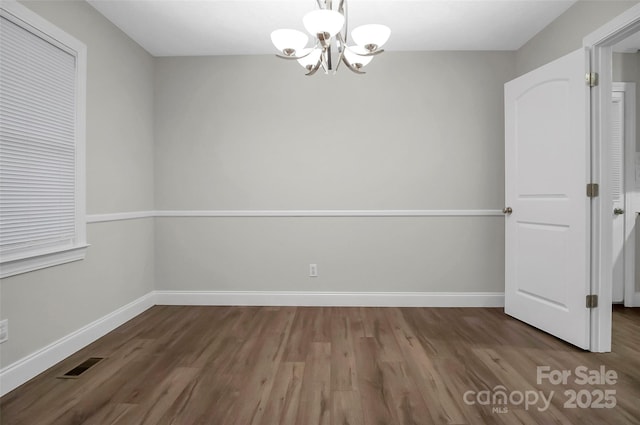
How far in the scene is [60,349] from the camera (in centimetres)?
231

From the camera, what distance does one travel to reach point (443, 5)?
2.63m

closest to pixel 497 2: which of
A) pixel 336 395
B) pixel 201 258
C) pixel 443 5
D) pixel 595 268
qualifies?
pixel 443 5

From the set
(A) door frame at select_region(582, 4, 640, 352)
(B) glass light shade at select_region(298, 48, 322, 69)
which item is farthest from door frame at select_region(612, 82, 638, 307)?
(B) glass light shade at select_region(298, 48, 322, 69)

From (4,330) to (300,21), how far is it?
114 inches

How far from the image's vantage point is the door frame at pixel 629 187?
3434 mm

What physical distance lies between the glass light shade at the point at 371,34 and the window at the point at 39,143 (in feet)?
6.35

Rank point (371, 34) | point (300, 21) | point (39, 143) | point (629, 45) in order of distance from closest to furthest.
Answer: point (371, 34) → point (39, 143) → point (300, 21) → point (629, 45)

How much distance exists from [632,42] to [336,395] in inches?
159

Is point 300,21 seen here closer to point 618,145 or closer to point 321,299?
point 321,299

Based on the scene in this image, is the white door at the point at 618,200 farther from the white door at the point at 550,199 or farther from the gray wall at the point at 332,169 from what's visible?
the white door at the point at 550,199

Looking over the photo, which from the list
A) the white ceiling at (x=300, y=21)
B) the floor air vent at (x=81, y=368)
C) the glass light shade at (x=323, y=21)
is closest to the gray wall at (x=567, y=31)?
the white ceiling at (x=300, y=21)

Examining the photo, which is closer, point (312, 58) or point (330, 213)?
point (312, 58)

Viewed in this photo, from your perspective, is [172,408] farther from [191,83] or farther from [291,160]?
[191,83]

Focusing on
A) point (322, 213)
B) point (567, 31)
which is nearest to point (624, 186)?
point (567, 31)
